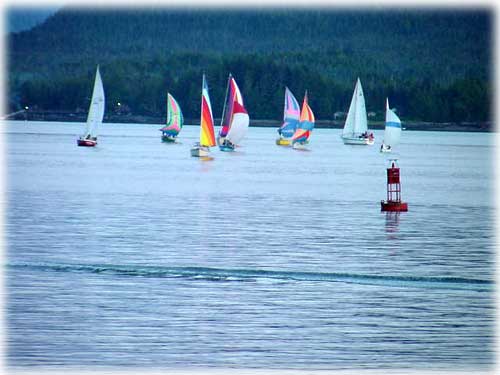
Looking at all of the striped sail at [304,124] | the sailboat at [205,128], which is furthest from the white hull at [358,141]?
the sailboat at [205,128]

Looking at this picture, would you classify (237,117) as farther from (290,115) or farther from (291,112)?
(290,115)

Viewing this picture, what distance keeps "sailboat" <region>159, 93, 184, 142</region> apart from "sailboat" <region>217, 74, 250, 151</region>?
469 inches

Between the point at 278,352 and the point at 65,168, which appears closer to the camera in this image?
the point at 278,352

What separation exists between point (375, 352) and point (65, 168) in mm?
52844

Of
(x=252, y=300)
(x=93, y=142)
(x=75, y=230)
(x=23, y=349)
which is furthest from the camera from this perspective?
(x=93, y=142)

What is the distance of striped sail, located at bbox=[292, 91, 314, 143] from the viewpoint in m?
97.8

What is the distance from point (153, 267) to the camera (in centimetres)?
2208

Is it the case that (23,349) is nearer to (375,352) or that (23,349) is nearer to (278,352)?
(278,352)

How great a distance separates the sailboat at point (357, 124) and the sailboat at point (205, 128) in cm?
1825

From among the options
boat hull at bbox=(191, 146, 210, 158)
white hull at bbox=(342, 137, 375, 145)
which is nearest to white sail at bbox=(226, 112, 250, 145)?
boat hull at bbox=(191, 146, 210, 158)

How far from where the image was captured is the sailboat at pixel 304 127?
9794cm

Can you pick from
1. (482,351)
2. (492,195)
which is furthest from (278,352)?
(492,195)

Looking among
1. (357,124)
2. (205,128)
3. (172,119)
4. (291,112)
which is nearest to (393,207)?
(205,128)

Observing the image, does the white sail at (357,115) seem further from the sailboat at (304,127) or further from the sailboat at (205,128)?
the sailboat at (205,128)
